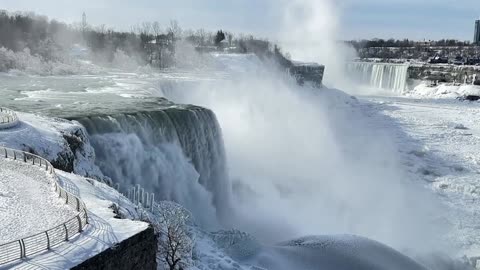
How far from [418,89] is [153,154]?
6324cm

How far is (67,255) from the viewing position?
9.00 meters

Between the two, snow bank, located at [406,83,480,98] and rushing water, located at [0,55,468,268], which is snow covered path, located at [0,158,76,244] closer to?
rushing water, located at [0,55,468,268]

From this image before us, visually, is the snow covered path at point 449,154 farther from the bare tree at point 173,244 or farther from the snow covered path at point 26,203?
the snow covered path at point 26,203

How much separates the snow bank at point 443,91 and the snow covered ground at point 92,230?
63.2m

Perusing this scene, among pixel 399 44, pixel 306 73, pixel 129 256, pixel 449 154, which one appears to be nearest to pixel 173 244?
pixel 129 256

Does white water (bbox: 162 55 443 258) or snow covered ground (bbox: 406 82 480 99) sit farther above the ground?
snow covered ground (bbox: 406 82 480 99)

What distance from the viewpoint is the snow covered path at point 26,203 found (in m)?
10.3

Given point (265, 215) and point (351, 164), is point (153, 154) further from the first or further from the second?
point (351, 164)

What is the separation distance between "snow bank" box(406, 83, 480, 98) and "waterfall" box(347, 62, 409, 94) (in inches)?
133

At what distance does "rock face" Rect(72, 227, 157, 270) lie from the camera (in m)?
9.13

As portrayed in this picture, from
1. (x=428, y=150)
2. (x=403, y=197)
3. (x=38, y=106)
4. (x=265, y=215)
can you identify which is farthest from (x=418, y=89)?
(x=38, y=106)

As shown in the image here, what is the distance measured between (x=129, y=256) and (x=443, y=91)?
6921cm

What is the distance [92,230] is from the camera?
10.3m

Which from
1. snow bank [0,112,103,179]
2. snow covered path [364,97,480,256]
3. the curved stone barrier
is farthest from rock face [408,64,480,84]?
the curved stone barrier
